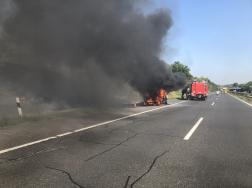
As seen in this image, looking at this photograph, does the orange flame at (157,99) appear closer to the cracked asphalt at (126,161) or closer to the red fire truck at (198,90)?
the red fire truck at (198,90)

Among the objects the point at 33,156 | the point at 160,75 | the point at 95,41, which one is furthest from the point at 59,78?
the point at 33,156

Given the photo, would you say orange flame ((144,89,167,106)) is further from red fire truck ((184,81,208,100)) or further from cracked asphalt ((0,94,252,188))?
cracked asphalt ((0,94,252,188))

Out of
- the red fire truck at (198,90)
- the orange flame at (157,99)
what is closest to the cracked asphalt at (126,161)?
the orange flame at (157,99)

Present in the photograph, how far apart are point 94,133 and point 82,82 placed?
15.3 meters

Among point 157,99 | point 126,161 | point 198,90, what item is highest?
point 198,90

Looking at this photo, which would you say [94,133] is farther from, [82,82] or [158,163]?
[82,82]

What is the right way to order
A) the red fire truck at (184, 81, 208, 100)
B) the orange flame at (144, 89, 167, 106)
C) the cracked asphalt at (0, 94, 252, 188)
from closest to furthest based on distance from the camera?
the cracked asphalt at (0, 94, 252, 188)
the orange flame at (144, 89, 167, 106)
the red fire truck at (184, 81, 208, 100)

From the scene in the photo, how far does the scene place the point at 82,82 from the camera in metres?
19.5

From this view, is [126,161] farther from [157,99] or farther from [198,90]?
[198,90]

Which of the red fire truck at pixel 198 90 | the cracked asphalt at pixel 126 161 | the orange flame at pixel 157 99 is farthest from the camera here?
the red fire truck at pixel 198 90

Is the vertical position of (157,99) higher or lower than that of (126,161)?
higher

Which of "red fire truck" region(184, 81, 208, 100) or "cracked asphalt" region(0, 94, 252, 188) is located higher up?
"red fire truck" region(184, 81, 208, 100)

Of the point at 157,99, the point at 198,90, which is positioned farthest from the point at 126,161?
the point at 198,90

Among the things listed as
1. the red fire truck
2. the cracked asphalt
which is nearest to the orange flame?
the red fire truck
